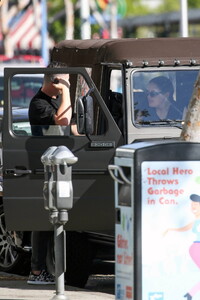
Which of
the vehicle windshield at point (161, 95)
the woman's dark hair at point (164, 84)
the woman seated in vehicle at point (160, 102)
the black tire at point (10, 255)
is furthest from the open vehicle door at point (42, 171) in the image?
the black tire at point (10, 255)

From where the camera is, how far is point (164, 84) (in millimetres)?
10414

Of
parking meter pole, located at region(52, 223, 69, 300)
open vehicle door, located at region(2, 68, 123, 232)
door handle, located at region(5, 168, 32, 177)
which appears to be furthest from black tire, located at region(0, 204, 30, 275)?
parking meter pole, located at region(52, 223, 69, 300)

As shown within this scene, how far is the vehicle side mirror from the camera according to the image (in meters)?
9.44

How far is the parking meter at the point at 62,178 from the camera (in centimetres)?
853

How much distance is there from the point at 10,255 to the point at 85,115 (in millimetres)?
2223

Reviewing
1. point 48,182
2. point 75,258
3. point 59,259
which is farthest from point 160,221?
point 75,258

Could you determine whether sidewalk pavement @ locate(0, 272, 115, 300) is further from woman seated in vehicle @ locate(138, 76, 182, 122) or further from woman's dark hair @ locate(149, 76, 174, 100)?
woman's dark hair @ locate(149, 76, 174, 100)

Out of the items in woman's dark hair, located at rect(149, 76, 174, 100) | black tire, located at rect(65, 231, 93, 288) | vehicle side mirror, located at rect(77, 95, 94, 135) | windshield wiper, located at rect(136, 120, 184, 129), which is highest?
woman's dark hair, located at rect(149, 76, 174, 100)

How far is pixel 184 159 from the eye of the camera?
25.0ft

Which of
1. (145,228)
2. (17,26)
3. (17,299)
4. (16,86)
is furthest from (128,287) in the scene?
(17,26)

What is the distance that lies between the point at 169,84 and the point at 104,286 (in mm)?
2093

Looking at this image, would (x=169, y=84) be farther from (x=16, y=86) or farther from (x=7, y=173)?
(x=16, y=86)

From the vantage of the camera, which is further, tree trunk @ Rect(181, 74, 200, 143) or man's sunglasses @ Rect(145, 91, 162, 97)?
man's sunglasses @ Rect(145, 91, 162, 97)

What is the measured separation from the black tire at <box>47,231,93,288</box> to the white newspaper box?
8.91ft
